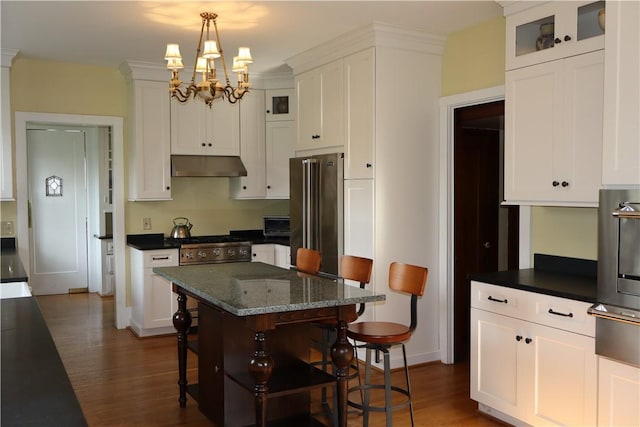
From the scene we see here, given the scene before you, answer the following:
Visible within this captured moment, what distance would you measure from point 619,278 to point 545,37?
1503 millimetres

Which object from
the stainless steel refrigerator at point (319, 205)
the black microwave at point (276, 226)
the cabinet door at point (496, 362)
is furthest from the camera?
the black microwave at point (276, 226)

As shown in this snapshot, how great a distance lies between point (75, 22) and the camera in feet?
13.9

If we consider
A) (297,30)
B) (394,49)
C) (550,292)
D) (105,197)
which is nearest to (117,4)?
(297,30)

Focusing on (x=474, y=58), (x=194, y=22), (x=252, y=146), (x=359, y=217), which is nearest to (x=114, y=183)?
(x=252, y=146)

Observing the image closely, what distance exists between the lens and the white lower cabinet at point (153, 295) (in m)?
5.57

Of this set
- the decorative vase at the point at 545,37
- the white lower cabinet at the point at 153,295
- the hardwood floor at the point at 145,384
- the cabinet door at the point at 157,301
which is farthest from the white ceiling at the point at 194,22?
the hardwood floor at the point at 145,384

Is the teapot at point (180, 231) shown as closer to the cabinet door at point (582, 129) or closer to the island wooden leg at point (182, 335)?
the island wooden leg at point (182, 335)

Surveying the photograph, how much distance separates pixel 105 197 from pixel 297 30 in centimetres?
451

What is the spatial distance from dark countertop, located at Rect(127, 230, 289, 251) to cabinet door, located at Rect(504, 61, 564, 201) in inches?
113

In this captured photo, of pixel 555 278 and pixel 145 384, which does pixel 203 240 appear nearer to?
pixel 145 384

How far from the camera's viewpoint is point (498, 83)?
13.7 ft

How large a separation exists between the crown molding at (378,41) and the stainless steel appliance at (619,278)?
2162mm

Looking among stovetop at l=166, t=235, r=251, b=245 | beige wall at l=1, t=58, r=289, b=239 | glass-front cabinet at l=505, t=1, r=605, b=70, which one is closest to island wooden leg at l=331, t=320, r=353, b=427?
glass-front cabinet at l=505, t=1, r=605, b=70

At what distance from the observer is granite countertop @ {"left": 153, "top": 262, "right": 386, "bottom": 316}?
269cm
